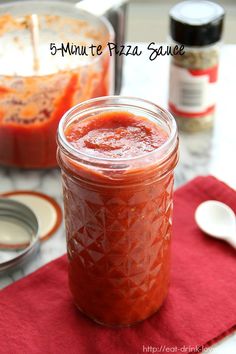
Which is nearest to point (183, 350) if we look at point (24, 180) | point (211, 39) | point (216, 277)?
point (216, 277)

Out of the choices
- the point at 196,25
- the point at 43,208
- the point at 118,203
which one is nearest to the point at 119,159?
the point at 118,203

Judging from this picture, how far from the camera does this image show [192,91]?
1.22 meters

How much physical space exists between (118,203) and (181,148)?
50 cm

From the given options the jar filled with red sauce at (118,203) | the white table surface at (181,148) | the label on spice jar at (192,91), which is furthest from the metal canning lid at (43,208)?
the label on spice jar at (192,91)

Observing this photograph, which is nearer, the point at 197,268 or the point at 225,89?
the point at 197,268

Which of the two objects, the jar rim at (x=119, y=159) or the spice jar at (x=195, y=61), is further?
the spice jar at (x=195, y=61)

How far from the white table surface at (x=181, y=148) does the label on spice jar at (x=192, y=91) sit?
0.18 feet

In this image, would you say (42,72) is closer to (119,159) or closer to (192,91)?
(192,91)

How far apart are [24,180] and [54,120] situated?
0.42 feet

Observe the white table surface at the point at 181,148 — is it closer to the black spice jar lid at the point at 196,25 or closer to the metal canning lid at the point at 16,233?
the metal canning lid at the point at 16,233

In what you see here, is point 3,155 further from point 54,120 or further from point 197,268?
point 197,268

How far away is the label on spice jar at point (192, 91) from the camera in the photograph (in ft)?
3.95

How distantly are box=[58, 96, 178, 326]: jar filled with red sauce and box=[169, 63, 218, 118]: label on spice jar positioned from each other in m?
0.37

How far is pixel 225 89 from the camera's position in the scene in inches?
55.5
